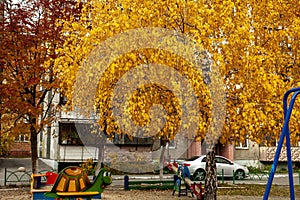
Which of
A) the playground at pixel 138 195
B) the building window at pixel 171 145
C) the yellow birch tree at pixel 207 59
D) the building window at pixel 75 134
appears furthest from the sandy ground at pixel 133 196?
the building window at pixel 171 145

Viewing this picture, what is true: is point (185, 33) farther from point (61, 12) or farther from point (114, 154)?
point (114, 154)

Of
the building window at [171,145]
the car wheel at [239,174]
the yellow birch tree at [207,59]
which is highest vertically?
the yellow birch tree at [207,59]

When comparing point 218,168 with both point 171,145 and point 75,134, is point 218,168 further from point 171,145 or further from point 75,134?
point 75,134

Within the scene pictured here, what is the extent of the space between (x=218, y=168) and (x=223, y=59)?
16370 mm

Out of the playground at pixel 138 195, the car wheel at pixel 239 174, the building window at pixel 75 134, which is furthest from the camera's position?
the building window at pixel 75 134

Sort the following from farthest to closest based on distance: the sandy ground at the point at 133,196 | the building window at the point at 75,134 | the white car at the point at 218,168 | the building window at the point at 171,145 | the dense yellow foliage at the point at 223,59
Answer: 1. the building window at the point at 171,145
2. the building window at the point at 75,134
3. the white car at the point at 218,168
4. the sandy ground at the point at 133,196
5. the dense yellow foliage at the point at 223,59

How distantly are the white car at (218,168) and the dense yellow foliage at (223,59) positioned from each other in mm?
13313

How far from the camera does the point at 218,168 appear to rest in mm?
25859

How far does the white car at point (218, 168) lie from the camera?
2480 centimetres

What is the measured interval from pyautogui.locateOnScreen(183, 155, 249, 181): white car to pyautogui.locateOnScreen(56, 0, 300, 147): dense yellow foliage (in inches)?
524

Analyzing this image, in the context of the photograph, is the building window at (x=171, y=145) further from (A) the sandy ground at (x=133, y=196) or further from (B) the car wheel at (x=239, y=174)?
(A) the sandy ground at (x=133, y=196)

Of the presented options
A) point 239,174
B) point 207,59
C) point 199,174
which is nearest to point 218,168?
point 239,174

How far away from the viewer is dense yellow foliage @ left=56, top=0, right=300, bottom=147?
1023 cm

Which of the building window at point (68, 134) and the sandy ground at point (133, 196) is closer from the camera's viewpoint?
the sandy ground at point (133, 196)
